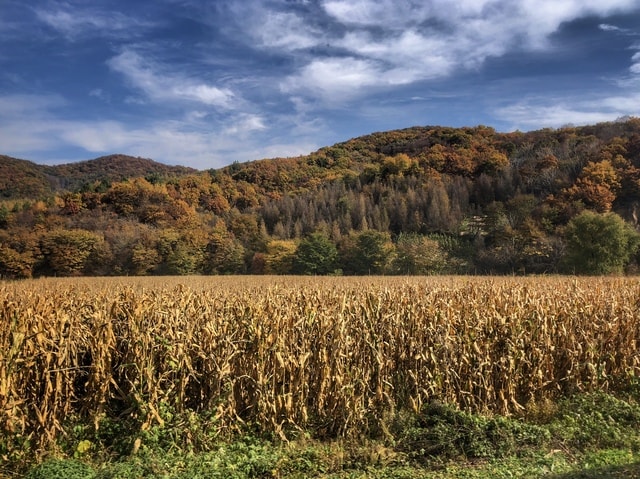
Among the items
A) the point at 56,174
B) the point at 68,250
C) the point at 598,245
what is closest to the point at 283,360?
the point at 598,245

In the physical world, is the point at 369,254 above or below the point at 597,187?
below

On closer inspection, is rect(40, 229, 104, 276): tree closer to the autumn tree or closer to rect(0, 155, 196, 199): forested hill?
rect(0, 155, 196, 199): forested hill

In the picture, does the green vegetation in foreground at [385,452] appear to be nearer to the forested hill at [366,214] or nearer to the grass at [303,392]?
the grass at [303,392]

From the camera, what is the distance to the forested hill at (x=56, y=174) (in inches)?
3605

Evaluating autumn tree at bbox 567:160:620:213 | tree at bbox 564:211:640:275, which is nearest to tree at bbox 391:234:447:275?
tree at bbox 564:211:640:275

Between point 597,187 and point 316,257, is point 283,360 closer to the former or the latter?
point 316,257

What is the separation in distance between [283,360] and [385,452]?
1601mm

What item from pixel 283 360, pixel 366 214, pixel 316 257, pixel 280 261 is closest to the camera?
pixel 283 360

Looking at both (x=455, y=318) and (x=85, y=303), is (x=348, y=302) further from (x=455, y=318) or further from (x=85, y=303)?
(x=85, y=303)

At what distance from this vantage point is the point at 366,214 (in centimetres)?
7162

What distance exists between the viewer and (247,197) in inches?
3290

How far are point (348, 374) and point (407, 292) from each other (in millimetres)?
2860

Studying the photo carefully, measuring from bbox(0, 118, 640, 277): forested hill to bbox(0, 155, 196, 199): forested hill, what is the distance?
647mm

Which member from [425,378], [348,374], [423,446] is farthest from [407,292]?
[423,446]
